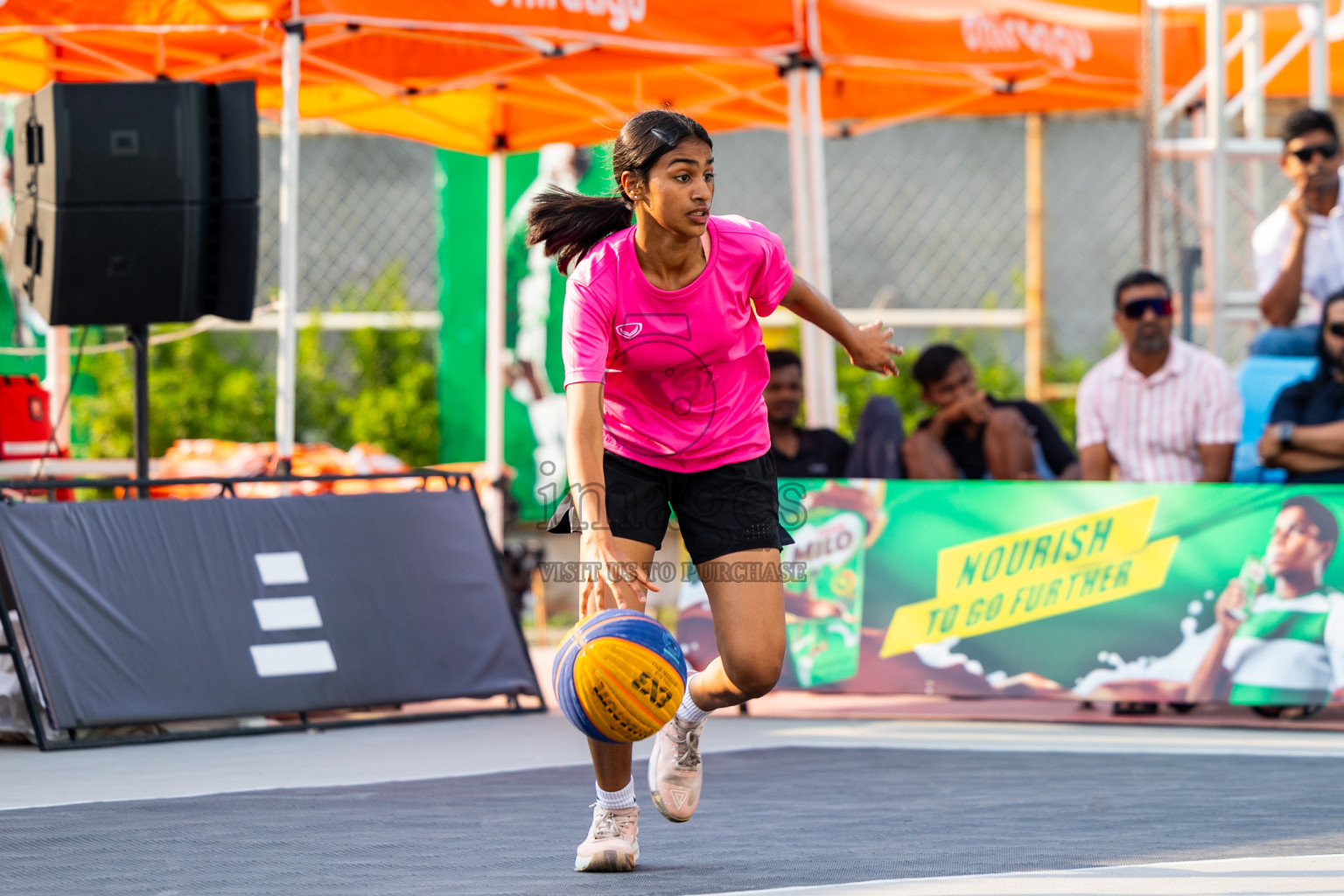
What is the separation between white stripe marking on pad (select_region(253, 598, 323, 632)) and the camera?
7.07m

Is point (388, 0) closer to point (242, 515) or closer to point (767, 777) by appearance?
point (242, 515)

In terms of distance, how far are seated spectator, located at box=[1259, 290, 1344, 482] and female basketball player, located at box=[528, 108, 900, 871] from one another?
3.88 meters

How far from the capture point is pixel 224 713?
6.83 m

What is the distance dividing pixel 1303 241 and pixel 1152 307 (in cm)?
149

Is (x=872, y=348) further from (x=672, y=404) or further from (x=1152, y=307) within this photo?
(x=1152, y=307)

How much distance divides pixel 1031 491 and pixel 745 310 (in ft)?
11.4

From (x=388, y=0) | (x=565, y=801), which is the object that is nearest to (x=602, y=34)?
(x=388, y=0)

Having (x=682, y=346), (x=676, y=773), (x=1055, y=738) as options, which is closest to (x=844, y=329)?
(x=682, y=346)

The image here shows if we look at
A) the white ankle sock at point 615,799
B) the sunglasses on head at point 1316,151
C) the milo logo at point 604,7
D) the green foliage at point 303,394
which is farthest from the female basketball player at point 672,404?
the green foliage at point 303,394

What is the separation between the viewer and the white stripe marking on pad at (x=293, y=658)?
7000 mm

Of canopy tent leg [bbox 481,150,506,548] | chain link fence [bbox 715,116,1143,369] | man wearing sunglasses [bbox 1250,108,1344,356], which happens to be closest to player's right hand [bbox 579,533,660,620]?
man wearing sunglasses [bbox 1250,108,1344,356]

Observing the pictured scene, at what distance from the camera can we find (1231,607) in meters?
7.33

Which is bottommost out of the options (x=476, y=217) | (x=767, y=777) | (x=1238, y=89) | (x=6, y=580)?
(x=767, y=777)

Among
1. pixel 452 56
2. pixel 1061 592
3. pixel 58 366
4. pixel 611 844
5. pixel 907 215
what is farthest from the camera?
pixel 907 215
